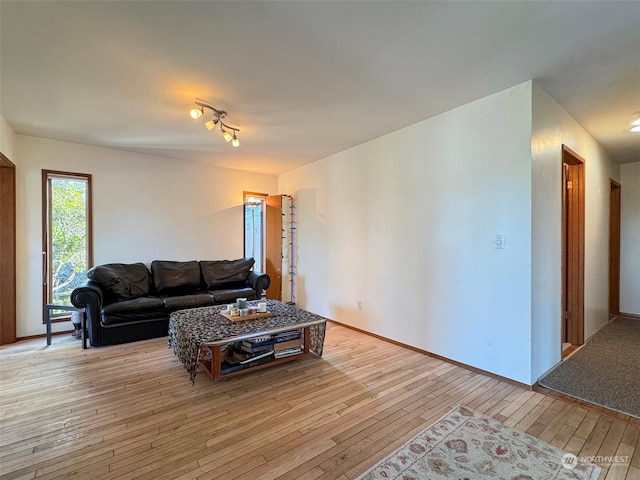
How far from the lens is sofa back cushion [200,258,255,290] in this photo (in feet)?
14.6

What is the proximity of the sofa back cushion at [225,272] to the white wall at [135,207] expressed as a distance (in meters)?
0.39

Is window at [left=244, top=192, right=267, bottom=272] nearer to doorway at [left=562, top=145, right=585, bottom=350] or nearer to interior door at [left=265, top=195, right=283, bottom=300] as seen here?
interior door at [left=265, top=195, right=283, bottom=300]

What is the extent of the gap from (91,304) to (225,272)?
1.74 metres

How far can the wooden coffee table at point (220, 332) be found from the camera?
2.38 meters

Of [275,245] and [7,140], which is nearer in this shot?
[7,140]

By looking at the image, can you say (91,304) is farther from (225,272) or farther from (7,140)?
(7,140)

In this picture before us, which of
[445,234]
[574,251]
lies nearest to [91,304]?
[445,234]

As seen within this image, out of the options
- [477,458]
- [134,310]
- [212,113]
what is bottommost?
[477,458]

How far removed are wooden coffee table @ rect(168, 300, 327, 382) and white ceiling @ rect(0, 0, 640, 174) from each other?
207 centimetres

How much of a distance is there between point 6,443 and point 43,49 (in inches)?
99.4

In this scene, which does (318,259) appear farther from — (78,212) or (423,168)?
(78,212)

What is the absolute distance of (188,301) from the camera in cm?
378

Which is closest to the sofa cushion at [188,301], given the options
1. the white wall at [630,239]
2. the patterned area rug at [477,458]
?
the patterned area rug at [477,458]

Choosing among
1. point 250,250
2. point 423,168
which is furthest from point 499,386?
point 250,250
